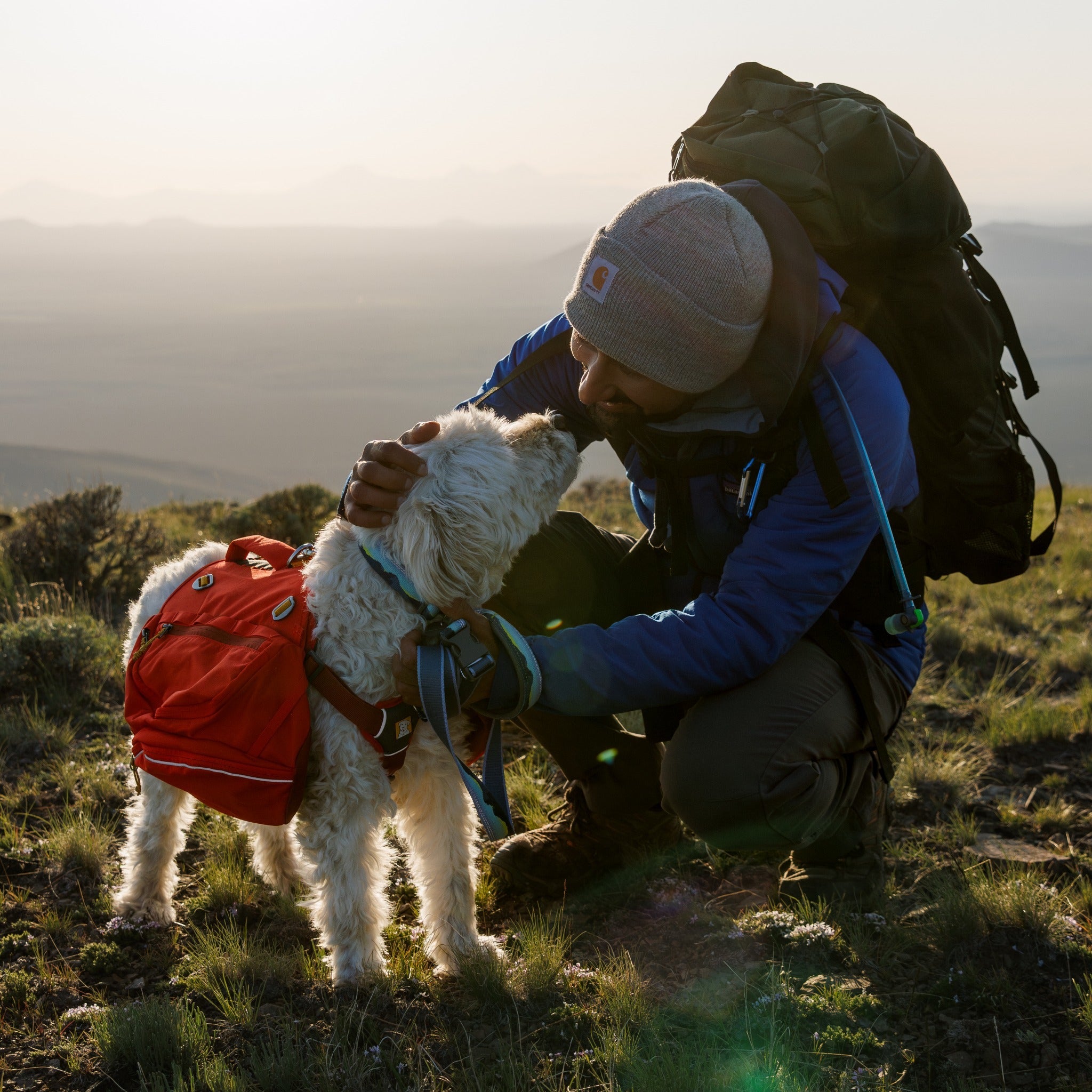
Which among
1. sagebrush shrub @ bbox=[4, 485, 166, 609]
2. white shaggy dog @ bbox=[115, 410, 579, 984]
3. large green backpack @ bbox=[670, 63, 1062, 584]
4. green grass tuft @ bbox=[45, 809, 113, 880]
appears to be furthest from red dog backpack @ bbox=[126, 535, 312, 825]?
sagebrush shrub @ bbox=[4, 485, 166, 609]

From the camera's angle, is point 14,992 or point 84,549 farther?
point 84,549

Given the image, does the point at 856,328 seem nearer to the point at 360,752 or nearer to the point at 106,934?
the point at 360,752

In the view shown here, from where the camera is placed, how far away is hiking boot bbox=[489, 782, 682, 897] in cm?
364

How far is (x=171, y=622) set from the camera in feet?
10.4

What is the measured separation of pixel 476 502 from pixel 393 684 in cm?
67

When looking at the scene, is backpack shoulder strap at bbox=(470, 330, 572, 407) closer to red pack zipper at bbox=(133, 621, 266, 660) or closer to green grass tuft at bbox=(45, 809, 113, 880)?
red pack zipper at bbox=(133, 621, 266, 660)

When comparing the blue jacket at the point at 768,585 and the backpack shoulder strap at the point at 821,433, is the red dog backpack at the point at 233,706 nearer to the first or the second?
the blue jacket at the point at 768,585

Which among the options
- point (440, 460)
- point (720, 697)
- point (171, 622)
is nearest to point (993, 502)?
point (720, 697)

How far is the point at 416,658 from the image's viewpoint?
106 inches

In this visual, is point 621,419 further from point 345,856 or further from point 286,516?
point 286,516

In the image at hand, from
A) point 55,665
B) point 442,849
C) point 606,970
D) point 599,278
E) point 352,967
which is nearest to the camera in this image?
point 599,278

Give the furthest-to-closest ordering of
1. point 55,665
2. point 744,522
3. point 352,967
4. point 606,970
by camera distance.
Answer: point 55,665 → point 744,522 → point 352,967 → point 606,970

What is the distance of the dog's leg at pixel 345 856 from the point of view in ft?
9.68

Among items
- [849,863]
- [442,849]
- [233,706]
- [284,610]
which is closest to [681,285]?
[284,610]
